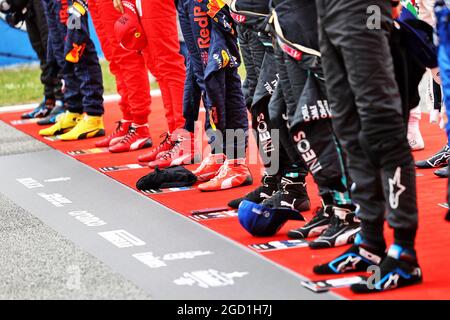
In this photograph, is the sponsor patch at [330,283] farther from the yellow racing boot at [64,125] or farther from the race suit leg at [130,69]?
the yellow racing boot at [64,125]

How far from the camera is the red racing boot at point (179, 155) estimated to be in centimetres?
638

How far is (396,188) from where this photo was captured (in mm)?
3592

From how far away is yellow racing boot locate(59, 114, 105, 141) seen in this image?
301 inches

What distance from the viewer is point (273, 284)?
3861 mm

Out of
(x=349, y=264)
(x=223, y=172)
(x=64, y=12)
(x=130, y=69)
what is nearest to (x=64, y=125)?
(x=64, y=12)

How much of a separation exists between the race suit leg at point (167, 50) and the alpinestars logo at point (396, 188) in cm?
292

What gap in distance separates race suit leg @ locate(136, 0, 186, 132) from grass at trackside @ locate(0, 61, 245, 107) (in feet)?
13.0

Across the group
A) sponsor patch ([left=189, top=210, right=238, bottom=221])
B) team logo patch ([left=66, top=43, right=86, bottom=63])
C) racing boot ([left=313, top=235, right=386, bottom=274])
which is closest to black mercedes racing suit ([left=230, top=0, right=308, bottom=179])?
sponsor patch ([left=189, top=210, right=238, bottom=221])

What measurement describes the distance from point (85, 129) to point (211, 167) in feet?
6.46

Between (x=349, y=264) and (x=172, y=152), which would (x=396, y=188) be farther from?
(x=172, y=152)

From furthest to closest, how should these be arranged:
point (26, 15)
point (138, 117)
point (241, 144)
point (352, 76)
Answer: point (26, 15), point (138, 117), point (241, 144), point (352, 76)
